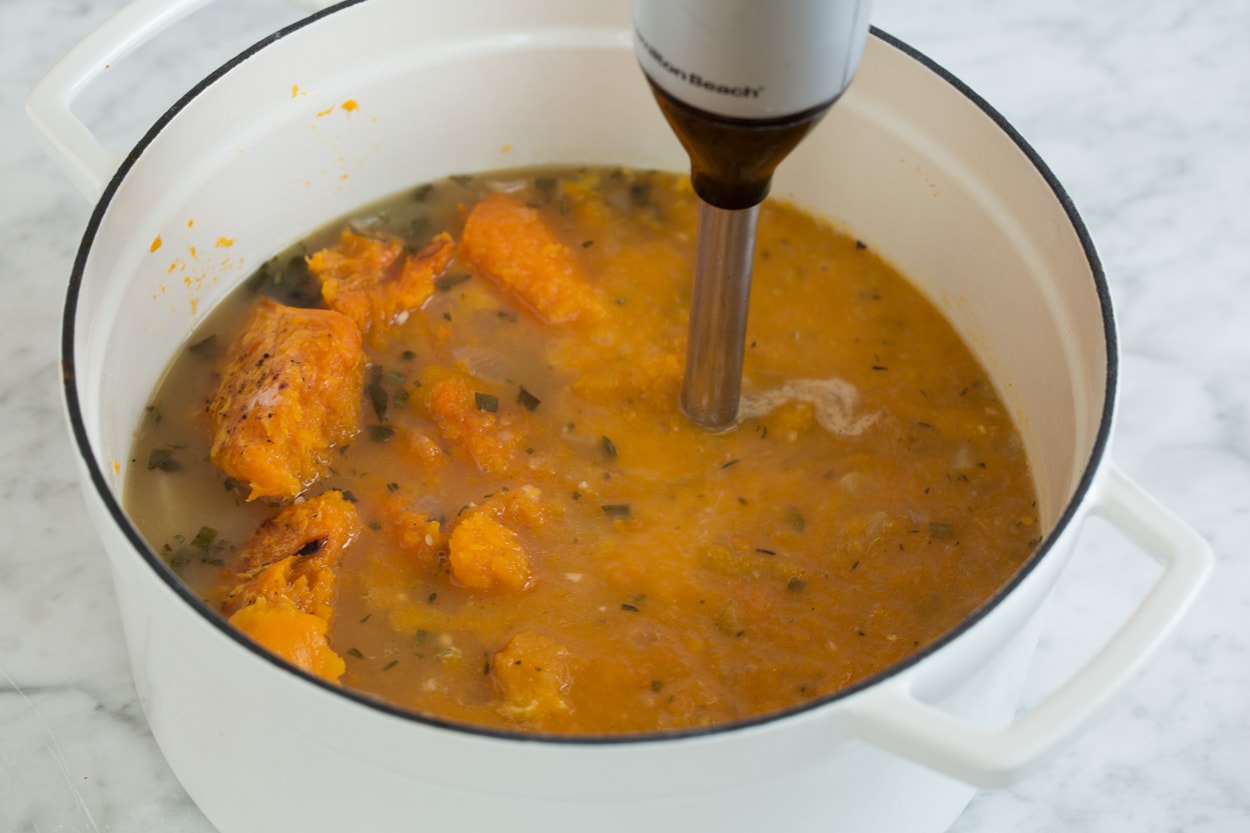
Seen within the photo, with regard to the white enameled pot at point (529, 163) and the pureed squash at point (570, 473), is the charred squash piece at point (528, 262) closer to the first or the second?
the pureed squash at point (570, 473)

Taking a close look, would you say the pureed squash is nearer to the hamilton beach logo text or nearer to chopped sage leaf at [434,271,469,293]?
chopped sage leaf at [434,271,469,293]

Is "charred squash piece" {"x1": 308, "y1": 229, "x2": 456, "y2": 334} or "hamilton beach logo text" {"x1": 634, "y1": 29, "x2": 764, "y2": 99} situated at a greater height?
"hamilton beach logo text" {"x1": 634, "y1": 29, "x2": 764, "y2": 99}

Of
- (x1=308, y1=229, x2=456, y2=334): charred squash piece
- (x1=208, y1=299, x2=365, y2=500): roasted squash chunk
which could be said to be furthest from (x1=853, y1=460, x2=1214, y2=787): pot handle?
(x1=308, y1=229, x2=456, y2=334): charred squash piece

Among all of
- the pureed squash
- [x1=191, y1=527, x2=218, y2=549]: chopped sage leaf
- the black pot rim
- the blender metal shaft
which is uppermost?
the black pot rim

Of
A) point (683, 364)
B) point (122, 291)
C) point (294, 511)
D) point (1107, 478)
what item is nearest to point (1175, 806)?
point (1107, 478)

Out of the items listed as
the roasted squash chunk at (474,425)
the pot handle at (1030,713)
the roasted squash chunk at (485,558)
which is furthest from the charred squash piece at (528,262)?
the pot handle at (1030,713)

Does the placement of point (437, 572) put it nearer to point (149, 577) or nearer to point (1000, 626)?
point (149, 577)
